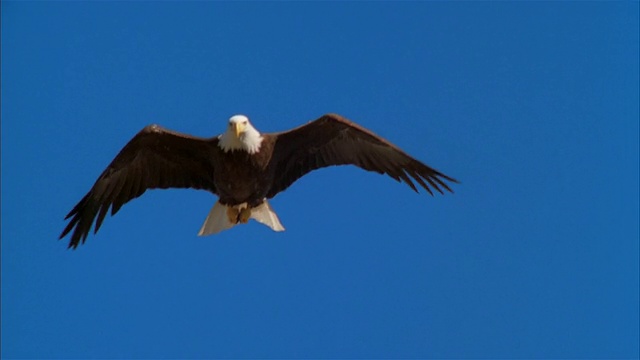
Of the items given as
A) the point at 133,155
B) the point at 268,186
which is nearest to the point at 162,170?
the point at 133,155

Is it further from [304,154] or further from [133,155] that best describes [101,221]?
[304,154]

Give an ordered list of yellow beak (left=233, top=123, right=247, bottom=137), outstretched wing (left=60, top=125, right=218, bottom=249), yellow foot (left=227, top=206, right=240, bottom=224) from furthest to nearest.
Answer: yellow foot (left=227, top=206, right=240, bottom=224) → outstretched wing (left=60, top=125, right=218, bottom=249) → yellow beak (left=233, top=123, right=247, bottom=137)

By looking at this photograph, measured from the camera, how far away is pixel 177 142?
33.1 ft

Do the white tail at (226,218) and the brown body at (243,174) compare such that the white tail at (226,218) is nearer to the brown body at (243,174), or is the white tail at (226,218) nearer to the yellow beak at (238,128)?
the brown body at (243,174)

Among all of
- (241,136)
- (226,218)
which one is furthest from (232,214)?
(241,136)

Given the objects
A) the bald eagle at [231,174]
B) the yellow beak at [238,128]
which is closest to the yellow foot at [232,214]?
the bald eagle at [231,174]

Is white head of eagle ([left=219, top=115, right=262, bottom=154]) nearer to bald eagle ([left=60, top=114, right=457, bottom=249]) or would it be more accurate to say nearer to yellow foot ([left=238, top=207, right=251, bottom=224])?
bald eagle ([left=60, top=114, right=457, bottom=249])

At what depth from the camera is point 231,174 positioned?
9914 mm

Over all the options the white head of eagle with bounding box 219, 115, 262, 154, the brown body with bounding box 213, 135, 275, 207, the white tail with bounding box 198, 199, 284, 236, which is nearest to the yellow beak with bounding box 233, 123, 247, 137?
the white head of eagle with bounding box 219, 115, 262, 154

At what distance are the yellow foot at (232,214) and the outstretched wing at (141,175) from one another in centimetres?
23

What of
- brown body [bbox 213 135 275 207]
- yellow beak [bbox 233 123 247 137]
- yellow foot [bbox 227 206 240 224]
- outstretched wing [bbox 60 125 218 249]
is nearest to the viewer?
yellow beak [bbox 233 123 247 137]

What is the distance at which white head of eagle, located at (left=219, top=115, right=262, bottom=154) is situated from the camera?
31.9ft

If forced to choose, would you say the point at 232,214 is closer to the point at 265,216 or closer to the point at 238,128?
the point at 265,216

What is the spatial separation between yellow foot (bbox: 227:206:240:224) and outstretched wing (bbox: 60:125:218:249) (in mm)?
230
